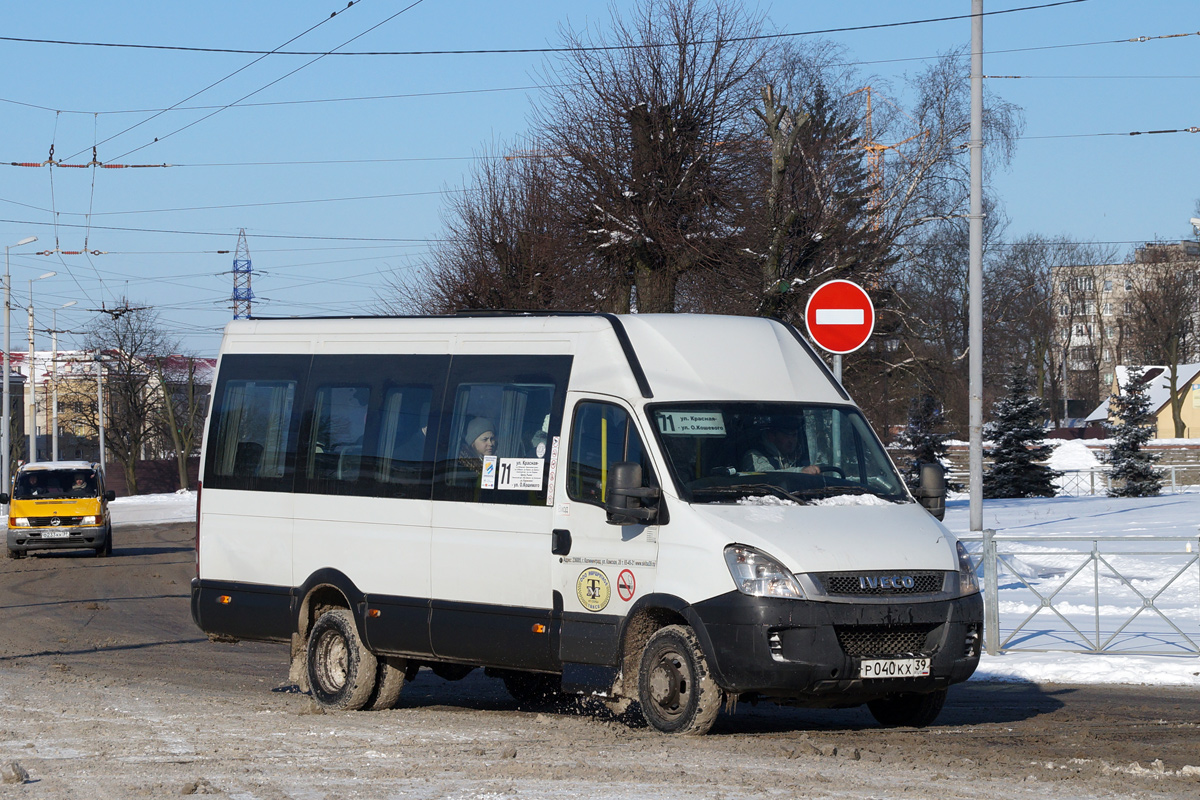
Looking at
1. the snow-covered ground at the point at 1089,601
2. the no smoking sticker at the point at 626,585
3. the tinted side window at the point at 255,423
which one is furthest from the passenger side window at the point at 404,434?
the snow-covered ground at the point at 1089,601

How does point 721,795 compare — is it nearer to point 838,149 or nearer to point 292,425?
point 292,425

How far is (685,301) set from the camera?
27.8 m

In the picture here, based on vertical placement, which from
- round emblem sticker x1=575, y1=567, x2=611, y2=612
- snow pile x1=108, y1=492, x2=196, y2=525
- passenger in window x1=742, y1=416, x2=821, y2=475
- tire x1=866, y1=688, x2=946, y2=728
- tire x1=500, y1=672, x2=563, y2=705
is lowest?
snow pile x1=108, y1=492, x2=196, y2=525

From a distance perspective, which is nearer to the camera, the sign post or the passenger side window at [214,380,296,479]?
the passenger side window at [214,380,296,479]

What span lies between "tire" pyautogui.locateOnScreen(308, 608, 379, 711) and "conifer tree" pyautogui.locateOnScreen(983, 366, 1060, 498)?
4270 centimetres

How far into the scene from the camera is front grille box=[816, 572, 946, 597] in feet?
26.4

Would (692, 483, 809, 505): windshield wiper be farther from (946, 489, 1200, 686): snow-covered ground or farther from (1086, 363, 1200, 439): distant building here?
(1086, 363, 1200, 439): distant building

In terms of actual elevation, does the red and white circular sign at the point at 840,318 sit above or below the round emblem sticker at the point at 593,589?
A: above

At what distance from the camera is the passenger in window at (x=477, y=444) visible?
9.68 meters

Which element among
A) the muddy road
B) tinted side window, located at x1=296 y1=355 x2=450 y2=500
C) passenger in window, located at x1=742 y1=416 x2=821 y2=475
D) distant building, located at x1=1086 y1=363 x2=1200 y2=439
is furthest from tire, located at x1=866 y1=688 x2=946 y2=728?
distant building, located at x1=1086 y1=363 x2=1200 y2=439

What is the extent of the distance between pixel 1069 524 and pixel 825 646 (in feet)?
59.5

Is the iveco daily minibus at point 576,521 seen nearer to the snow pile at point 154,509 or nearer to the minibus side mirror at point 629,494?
the minibus side mirror at point 629,494

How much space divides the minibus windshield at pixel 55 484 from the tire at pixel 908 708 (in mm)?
24325

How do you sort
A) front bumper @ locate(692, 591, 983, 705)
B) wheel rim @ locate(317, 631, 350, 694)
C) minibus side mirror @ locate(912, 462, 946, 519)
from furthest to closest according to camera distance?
wheel rim @ locate(317, 631, 350, 694), minibus side mirror @ locate(912, 462, 946, 519), front bumper @ locate(692, 591, 983, 705)
